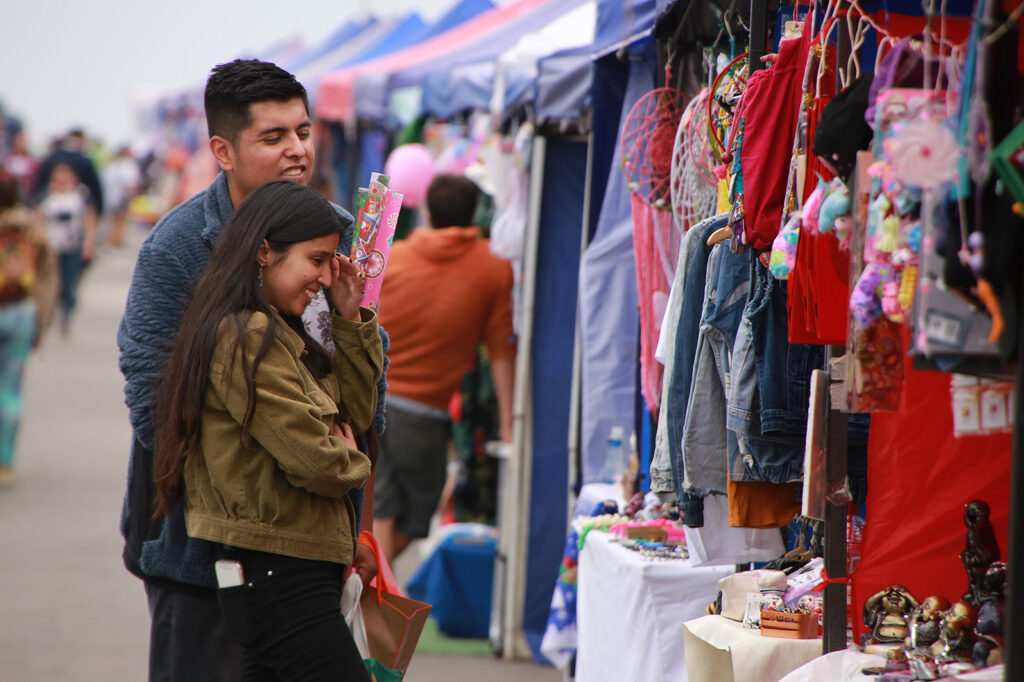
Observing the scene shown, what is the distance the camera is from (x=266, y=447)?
2.89 meters

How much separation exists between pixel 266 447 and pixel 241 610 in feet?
1.23

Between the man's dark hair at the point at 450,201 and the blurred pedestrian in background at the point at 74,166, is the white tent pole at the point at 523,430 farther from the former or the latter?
the blurred pedestrian in background at the point at 74,166

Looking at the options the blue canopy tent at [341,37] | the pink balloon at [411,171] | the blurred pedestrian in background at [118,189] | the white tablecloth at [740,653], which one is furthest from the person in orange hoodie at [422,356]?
the blurred pedestrian in background at [118,189]

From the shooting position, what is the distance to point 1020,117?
80.9 inches

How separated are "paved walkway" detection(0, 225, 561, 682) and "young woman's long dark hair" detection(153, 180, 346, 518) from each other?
3.08 meters

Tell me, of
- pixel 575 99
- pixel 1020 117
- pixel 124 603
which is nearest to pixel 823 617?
pixel 1020 117

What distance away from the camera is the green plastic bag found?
10.4ft

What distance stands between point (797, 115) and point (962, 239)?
3.38 ft

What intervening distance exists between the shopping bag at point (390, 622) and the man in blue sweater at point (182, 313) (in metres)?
0.24

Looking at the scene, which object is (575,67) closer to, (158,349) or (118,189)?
(158,349)

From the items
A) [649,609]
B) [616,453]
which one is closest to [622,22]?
[616,453]


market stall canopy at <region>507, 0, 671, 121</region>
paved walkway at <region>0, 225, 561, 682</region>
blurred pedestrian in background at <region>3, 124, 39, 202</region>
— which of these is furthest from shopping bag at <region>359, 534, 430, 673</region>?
blurred pedestrian in background at <region>3, 124, 39, 202</region>

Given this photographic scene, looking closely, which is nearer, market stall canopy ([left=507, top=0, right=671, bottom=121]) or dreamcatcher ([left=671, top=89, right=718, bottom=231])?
dreamcatcher ([left=671, top=89, right=718, bottom=231])

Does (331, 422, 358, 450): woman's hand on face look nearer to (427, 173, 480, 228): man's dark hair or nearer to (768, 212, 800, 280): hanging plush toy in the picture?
(768, 212, 800, 280): hanging plush toy
